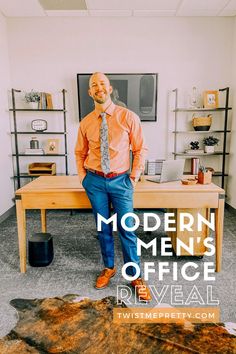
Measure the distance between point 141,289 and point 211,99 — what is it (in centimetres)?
306

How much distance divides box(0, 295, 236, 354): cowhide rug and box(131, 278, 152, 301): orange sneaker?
9.5 inches

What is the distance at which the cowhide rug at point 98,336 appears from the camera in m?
1.51

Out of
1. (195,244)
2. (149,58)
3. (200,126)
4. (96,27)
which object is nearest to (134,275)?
(195,244)

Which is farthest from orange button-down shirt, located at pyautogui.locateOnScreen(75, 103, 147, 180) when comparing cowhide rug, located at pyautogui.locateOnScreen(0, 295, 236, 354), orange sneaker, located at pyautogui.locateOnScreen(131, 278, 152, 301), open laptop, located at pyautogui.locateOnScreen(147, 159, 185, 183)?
cowhide rug, located at pyautogui.locateOnScreen(0, 295, 236, 354)

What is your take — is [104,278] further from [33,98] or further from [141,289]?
[33,98]

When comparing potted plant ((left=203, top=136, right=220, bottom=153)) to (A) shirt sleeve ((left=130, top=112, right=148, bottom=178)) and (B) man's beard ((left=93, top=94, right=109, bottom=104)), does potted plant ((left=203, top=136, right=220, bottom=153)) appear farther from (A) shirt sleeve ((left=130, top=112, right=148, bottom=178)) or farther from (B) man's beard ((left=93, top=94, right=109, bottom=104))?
(B) man's beard ((left=93, top=94, right=109, bottom=104))

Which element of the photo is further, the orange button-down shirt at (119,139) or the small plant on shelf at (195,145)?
the small plant on shelf at (195,145)

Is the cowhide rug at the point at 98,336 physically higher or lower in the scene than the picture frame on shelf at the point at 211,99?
lower

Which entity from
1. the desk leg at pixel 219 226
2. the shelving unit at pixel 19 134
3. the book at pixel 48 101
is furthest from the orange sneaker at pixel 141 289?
the book at pixel 48 101

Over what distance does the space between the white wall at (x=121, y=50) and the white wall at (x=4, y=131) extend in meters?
0.13

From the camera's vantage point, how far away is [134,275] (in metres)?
2.14

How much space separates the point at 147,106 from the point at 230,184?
171 cm

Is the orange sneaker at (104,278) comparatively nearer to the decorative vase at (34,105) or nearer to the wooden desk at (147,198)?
the wooden desk at (147,198)

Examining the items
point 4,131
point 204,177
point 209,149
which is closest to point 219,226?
point 204,177
